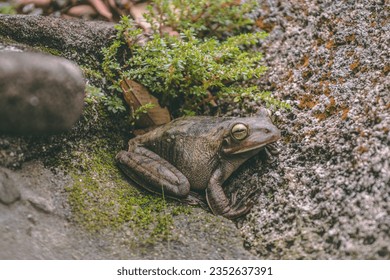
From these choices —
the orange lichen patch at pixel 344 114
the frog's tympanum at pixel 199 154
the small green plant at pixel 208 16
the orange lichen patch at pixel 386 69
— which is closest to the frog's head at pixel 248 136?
the frog's tympanum at pixel 199 154

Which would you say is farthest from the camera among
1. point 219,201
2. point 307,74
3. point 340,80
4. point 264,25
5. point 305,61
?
point 264,25

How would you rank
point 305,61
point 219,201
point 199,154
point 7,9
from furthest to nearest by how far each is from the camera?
point 7,9, point 305,61, point 199,154, point 219,201

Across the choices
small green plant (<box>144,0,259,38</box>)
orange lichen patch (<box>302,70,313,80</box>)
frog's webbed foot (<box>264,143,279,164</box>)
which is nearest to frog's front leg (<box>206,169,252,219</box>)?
frog's webbed foot (<box>264,143,279,164</box>)

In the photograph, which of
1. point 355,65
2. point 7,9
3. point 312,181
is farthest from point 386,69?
point 7,9

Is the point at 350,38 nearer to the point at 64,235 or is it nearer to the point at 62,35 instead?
the point at 62,35

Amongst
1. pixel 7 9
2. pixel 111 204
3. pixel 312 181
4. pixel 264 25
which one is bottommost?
pixel 111 204

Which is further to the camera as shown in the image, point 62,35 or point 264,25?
point 264,25
